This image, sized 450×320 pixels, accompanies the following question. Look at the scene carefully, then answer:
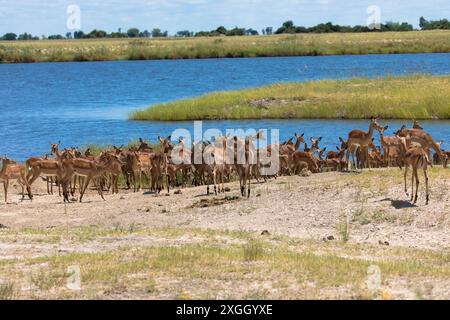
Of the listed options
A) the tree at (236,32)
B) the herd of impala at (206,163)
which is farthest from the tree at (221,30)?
the herd of impala at (206,163)

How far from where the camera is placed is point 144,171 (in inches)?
955

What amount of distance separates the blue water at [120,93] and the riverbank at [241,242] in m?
13.6

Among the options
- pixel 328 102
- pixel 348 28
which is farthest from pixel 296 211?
pixel 348 28

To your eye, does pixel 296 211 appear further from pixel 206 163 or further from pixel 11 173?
pixel 11 173

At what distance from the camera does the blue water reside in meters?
38.9

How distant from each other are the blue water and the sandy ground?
1288 centimetres

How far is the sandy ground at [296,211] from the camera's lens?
52.2 feet

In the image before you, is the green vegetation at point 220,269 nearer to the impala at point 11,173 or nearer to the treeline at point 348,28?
the impala at point 11,173

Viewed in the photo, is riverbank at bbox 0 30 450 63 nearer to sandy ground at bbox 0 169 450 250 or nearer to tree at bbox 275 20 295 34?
tree at bbox 275 20 295 34

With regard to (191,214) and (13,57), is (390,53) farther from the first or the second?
(191,214)

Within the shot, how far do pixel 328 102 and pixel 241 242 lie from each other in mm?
29921

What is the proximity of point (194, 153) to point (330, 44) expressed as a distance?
9107 centimetres

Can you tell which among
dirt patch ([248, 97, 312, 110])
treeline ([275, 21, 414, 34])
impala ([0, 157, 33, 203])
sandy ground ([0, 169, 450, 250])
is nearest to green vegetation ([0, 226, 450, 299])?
sandy ground ([0, 169, 450, 250])

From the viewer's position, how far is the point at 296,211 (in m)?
17.6
